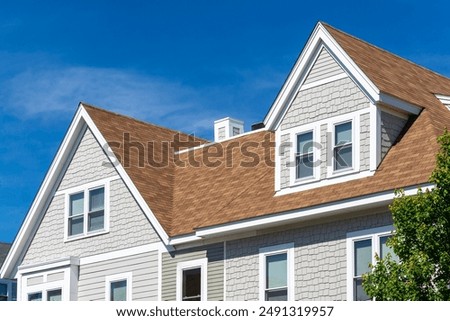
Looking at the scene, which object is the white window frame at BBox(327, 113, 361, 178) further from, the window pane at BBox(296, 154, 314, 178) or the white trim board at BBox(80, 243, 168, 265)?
the white trim board at BBox(80, 243, 168, 265)

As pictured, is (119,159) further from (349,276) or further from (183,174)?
(349,276)

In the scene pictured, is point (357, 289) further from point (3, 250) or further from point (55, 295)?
point (3, 250)

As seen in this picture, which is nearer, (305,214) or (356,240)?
(356,240)

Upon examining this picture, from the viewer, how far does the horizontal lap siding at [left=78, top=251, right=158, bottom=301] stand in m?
33.7

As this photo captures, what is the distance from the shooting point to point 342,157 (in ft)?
98.5

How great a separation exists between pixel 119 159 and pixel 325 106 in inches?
317

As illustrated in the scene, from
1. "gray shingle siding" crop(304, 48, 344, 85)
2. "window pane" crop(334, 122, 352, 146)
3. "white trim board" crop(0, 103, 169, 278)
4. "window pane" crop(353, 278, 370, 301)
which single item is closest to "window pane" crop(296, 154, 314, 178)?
"window pane" crop(334, 122, 352, 146)

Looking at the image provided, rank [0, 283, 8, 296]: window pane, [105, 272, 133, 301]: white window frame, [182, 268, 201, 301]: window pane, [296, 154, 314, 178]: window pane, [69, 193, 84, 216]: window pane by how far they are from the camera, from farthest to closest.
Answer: [0, 283, 8, 296]: window pane → [69, 193, 84, 216]: window pane → [105, 272, 133, 301]: white window frame → [182, 268, 201, 301]: window pane → [296, 154, 314, 178]: window pane

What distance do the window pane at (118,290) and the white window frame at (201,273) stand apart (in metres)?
2.13

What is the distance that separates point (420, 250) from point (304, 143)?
8882 millimetres

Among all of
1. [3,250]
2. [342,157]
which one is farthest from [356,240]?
[3,250]

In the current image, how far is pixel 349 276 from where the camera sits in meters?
28.7
